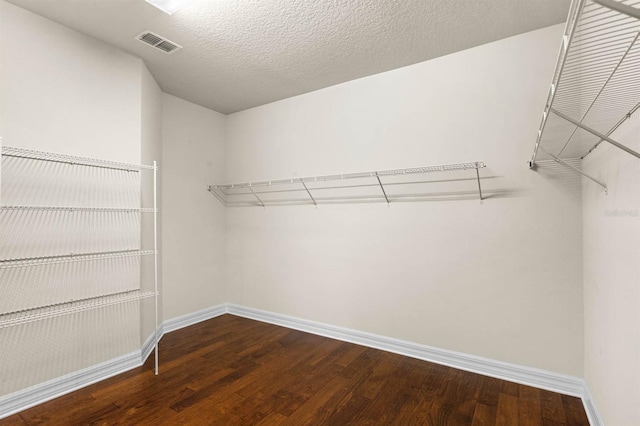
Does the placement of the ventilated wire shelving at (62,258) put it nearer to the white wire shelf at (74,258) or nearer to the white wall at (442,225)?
the white wire shelf at (74,258)

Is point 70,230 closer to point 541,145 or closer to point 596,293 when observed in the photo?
point 541,145

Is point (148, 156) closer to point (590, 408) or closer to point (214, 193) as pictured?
point (214, 193)

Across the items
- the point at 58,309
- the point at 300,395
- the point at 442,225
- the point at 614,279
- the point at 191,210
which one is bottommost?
the point at 300,395

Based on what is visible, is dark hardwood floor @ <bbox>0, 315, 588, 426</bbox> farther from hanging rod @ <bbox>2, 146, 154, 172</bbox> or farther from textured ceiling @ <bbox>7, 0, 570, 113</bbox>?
textured ceiling @ <bbox>7, 0, 570, 113</bbox>

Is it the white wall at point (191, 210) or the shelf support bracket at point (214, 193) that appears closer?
the white wall at point (191, 210)

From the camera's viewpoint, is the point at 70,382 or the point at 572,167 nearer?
the point at 572,167

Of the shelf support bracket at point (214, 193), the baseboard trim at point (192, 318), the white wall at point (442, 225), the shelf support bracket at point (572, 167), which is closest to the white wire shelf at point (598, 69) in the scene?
the shelf support bracket at point (572, 167)

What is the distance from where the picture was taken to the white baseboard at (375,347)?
1879 mm

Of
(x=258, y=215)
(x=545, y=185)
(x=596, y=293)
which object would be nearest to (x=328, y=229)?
(x=258, y=215)

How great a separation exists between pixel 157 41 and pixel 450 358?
3301 millimetres

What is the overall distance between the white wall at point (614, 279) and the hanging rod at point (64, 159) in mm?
2827

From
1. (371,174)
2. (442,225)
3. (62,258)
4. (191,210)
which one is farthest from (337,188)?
(62,258)

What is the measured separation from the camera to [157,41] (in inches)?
89.1

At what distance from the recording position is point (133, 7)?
6.29 ft
